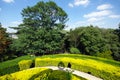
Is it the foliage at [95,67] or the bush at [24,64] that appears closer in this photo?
the foliage at [95,67]

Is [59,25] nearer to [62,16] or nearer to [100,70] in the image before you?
[62,16]

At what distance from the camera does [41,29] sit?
35688 mm

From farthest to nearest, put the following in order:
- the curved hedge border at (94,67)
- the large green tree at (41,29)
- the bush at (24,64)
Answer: the large green tree at (41,29), the bush at (24,64), the curved hedge border at (94,67)

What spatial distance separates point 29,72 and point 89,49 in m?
23.2

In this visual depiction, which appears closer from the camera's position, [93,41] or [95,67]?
[95,67]

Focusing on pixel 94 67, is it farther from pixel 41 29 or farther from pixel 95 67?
pixel 41 29

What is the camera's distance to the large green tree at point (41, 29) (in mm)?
35812

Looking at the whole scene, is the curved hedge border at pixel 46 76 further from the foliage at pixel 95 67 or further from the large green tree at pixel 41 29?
the large green tree at pixel 41 29

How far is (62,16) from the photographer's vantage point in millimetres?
38156

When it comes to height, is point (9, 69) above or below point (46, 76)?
below

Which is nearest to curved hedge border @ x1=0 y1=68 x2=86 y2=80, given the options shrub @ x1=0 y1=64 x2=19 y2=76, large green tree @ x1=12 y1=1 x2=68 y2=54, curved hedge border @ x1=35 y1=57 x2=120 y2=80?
curved hedge border @ x1=35 y1=57 x2=120 y2=80

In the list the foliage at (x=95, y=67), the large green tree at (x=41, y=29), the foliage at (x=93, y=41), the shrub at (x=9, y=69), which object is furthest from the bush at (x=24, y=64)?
the foliage at (x=93, y=41)

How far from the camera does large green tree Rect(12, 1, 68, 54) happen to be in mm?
35812

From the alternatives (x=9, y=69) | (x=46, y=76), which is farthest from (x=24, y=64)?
(x=46, y=76)
